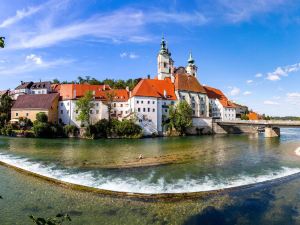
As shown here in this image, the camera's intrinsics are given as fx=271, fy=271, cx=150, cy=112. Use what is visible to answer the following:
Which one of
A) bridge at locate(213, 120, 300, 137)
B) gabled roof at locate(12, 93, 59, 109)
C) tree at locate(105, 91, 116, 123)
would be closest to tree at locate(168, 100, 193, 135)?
bridge at locate(213, 120, 300, 137)

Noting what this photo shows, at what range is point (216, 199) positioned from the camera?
1683cm

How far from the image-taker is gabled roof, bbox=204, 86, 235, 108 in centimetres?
9986

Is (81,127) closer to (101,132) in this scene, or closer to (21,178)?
(101,132)

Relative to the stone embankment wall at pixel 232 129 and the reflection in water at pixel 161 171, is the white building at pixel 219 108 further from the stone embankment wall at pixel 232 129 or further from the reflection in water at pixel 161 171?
the reflection in water at pixel 161 171

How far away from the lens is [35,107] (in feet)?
232

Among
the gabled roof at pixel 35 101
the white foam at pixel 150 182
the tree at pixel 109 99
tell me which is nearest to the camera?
the white foam at pixel 150 182

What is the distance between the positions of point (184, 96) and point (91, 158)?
2198 inches

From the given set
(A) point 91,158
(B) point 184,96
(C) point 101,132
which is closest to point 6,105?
(C) point 101,132

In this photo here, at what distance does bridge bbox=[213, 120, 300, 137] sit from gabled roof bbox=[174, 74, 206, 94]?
12.6m

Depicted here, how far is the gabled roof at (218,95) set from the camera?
99.9 meters

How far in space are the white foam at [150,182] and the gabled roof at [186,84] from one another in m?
59.7

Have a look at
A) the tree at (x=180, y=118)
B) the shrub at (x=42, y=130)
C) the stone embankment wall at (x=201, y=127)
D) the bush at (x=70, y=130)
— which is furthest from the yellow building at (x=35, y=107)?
the stone embankment wall at (x=201, y=127)

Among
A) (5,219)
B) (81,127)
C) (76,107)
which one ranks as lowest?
(5,219)

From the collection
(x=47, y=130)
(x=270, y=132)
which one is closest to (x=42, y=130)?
(x=47, y=130)
